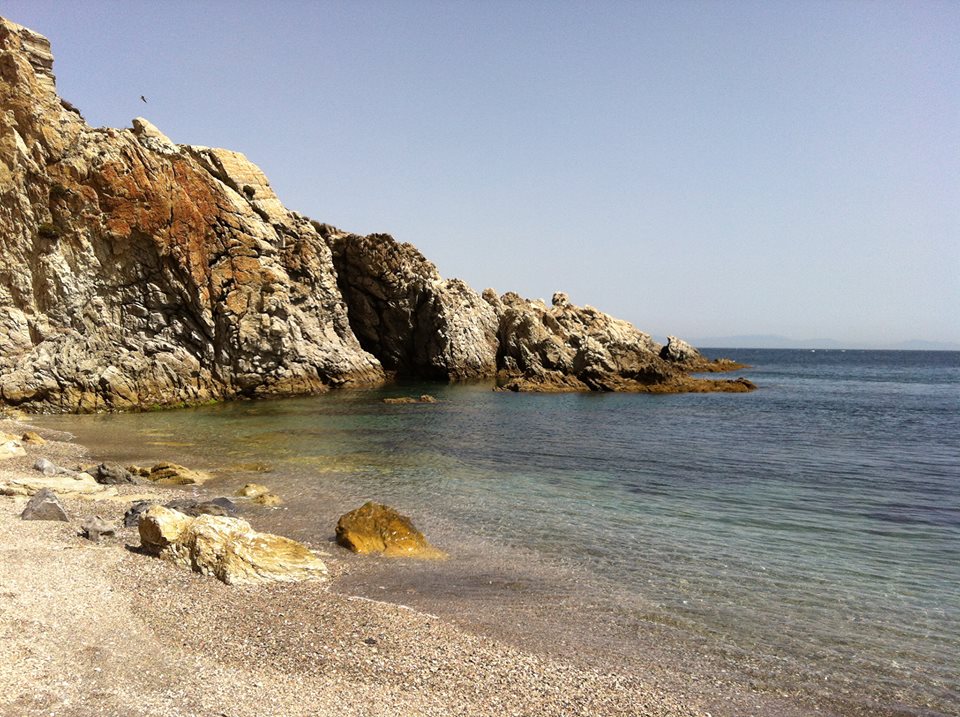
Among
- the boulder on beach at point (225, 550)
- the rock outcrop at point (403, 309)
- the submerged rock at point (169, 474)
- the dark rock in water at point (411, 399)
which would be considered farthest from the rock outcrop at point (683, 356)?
the boulder on beach at point (225, 550)

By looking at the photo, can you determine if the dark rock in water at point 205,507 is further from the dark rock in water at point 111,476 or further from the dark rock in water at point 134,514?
the dark rock in water at point 111,476

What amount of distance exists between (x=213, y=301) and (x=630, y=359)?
43.1 meters

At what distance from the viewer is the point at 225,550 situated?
1130 centimetres

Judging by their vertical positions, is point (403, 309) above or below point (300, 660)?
above

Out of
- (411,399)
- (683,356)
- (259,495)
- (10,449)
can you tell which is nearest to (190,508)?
(259,495)

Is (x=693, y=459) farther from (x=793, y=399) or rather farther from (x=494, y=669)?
(x=793, y=399)

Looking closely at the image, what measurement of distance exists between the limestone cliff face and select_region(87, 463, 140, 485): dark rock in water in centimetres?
2130

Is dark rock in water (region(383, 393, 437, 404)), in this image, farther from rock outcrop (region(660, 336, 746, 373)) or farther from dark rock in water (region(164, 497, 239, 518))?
rock outcrop (region(660, 336, 746, 373))

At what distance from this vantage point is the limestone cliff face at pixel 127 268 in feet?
119

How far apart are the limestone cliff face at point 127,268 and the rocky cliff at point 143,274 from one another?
0.26 feet

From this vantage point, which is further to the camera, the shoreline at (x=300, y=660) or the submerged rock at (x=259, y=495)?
the submerged rock at (x=259, y=495)

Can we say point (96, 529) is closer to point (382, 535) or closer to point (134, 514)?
point (134, 514)

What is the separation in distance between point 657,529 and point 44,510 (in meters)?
14.5

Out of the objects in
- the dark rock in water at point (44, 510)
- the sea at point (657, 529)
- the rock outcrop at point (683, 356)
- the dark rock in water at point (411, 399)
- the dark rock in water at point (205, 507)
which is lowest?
the sea at point (657, 529)
